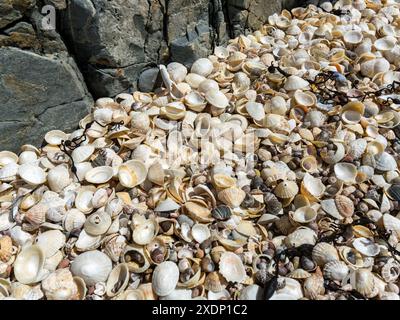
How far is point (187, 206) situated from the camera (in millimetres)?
2479

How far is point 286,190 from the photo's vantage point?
2.59 meters

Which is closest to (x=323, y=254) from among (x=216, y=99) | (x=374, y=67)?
(x=216, y=99)

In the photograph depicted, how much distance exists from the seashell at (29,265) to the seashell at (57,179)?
1.73ft

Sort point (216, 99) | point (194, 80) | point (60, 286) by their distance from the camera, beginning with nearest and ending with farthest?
1. point (60, 286)
2. point (216, 99)
3. point (194, 80)

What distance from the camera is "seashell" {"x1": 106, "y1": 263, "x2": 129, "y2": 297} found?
2160 mm

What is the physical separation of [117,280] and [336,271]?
136cm

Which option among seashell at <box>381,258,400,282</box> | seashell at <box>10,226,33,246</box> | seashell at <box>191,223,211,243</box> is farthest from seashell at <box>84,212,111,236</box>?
seashell at <box>381,258,400,282</box>

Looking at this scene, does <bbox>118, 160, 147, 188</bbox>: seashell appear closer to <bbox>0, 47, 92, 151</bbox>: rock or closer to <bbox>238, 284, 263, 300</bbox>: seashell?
<bbox>0, 47, 92, 151</bbox>: rock

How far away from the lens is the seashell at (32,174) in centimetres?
267

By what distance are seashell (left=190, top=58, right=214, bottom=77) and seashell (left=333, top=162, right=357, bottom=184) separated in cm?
161

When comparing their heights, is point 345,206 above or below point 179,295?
above

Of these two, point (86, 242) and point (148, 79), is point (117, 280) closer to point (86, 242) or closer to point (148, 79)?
point (86, 242)

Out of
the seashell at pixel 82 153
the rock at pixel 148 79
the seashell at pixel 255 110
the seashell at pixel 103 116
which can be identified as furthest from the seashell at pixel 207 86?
the seashell at pixel 82 153

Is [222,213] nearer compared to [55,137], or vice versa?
[222,213]
